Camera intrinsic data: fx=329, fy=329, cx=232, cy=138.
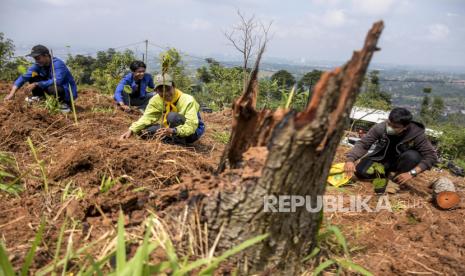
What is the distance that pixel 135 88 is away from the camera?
5684 mm

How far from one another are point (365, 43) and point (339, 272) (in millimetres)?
1160

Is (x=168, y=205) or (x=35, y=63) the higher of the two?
(x=35, y=63)

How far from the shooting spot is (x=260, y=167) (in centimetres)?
157

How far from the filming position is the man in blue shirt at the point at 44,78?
4703 millimetres

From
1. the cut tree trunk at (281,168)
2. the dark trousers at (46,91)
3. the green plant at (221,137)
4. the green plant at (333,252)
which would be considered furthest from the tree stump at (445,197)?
the dark trousers at (46,91)

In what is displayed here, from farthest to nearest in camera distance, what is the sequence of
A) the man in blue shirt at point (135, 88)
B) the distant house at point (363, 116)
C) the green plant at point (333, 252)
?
the man in blue shirt at point (135, 88) < the distant house at point (363, 116) < the green plant at point (333, 252)

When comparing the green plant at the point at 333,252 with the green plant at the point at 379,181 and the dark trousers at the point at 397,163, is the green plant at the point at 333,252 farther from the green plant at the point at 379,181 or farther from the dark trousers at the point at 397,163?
the dark trousers at the point at 397,163

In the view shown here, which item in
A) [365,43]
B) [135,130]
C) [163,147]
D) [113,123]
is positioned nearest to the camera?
[365,43]

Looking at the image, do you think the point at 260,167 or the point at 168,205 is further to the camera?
the point at 168,205

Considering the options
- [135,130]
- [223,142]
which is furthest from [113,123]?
[223,142]

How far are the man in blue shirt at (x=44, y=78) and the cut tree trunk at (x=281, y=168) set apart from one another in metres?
3.85

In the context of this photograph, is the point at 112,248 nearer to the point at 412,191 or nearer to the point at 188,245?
the point at 188,245

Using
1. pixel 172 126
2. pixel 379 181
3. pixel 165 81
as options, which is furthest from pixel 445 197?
pixel 165 81

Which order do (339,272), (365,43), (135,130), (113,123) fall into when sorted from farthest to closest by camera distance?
1. (113,123)
2. (135,130)
3. (339,272)
4. (365,43)
